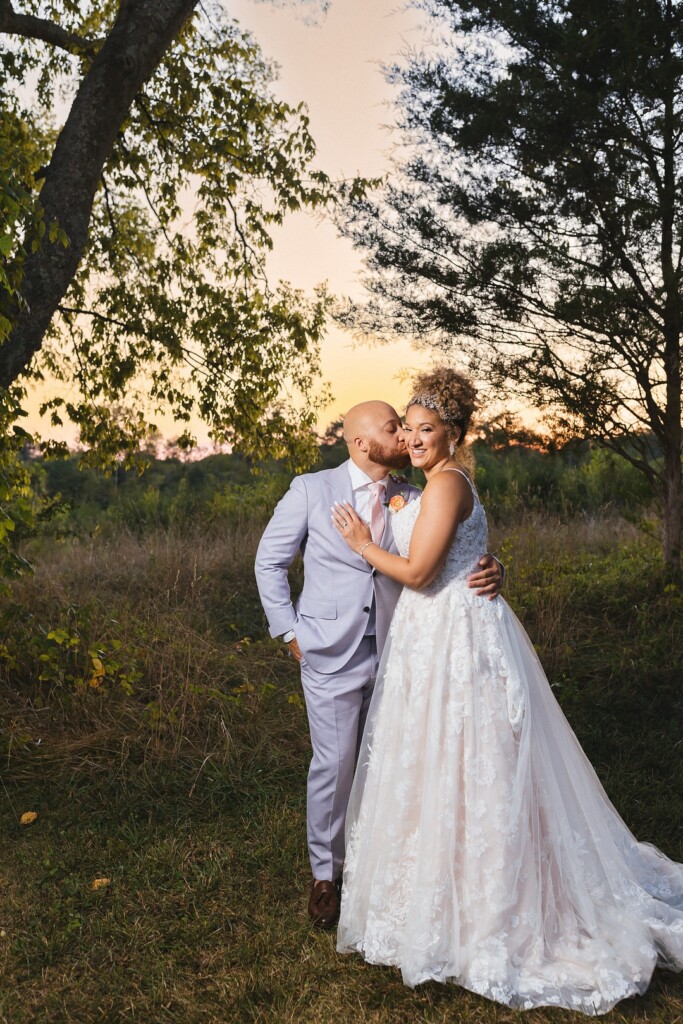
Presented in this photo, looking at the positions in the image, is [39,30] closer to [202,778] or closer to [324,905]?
[202,778]

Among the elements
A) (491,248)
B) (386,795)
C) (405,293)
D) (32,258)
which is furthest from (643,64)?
(386,795)

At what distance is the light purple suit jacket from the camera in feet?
11.3

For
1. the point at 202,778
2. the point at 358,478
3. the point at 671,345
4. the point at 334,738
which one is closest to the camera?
the point at 334,738

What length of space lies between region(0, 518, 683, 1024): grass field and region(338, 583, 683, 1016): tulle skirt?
18 cm

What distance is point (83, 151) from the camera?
19.5ft

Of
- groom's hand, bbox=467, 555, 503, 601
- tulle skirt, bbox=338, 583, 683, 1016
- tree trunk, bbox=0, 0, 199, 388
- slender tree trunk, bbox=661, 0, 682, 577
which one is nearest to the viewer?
tulle skirt, bbox=338, 583, 683, 1016

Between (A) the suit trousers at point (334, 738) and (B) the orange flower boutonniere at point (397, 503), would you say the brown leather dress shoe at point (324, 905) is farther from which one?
(B) the orange flower boutonniere at point (397, 503)

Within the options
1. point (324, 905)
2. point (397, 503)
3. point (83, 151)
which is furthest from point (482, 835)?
point (83, 151)

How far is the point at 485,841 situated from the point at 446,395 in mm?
1586

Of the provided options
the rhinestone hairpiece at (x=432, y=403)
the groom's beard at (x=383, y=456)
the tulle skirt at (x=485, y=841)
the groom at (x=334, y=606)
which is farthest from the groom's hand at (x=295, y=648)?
the rhinestone hairpiece at (x=432, y=403)

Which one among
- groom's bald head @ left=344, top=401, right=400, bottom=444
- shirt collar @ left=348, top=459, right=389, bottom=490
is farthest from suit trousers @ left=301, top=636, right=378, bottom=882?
groom's bald head @ left=344, top=401, right=400, bottom=444

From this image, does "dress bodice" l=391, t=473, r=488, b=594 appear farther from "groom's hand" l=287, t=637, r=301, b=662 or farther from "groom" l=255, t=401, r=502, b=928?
"groom's hand" l=287, t=637, r=301, b=662

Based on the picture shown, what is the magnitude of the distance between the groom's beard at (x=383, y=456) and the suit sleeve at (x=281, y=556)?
0.31m

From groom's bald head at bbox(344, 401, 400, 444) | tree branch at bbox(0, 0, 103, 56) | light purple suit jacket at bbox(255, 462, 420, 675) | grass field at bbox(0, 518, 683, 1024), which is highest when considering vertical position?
tree branch at bbox(0, 0, 103, 56)
